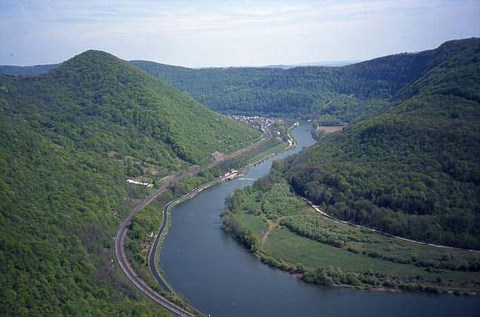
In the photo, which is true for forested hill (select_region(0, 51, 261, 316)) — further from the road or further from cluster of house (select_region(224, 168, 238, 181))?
cluster of house (select_region(224, 168, 238, 181))

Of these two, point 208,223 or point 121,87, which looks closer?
point 208,223

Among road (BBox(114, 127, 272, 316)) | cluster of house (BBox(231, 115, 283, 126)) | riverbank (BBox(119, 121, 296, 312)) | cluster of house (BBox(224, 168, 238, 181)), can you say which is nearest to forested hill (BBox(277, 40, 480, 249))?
cluster of house (BBox(224, 168, 238, 181))

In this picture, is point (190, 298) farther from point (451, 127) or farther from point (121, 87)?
point (121, 87)

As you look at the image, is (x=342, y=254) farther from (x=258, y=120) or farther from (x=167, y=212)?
(x=258, y=120)

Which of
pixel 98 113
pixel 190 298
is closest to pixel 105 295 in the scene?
pixel 190 298

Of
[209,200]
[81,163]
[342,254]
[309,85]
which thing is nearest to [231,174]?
[209,200]
